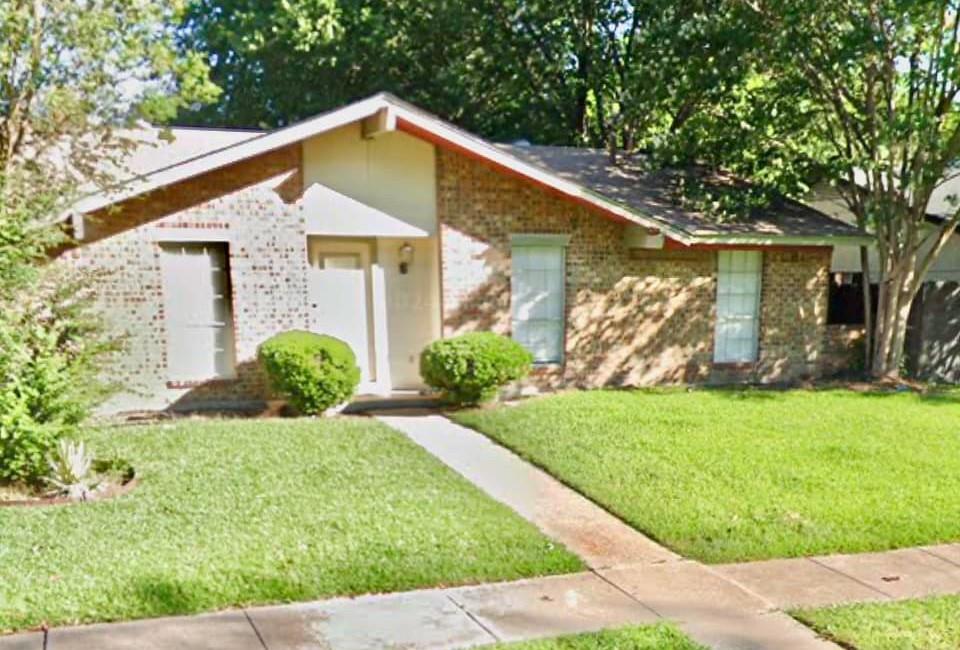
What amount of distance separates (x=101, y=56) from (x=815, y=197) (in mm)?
12741

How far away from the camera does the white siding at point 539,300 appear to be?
11406 mm

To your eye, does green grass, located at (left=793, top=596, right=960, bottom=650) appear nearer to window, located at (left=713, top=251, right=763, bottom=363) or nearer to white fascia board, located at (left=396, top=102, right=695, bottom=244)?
white fascia board, located at (left=396, top=102, right=695, bottom=244)

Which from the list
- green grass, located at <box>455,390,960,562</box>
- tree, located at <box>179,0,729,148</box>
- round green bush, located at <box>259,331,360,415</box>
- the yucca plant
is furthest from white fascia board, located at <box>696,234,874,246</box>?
the yucca plant

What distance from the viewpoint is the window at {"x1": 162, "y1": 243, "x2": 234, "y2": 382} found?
9836 millimetres

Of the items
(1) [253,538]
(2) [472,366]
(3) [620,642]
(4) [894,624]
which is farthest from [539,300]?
(3) [620,642]

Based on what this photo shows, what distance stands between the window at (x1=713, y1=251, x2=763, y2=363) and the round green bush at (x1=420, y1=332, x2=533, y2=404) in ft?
14.1

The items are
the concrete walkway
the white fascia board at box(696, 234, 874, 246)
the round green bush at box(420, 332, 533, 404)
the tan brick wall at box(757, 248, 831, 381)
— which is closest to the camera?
the concrete walkway

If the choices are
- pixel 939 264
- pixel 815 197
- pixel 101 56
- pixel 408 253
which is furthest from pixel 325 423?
pixel 939 264

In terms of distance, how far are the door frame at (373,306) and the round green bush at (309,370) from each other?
1.64 meters

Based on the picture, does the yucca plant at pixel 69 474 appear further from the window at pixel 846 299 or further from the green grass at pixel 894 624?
the window at pixel 846 299

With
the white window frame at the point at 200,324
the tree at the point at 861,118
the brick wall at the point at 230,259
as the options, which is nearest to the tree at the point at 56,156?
the brick wall at the point at 230,259

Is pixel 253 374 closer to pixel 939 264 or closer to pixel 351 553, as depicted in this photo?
pixel 351 553

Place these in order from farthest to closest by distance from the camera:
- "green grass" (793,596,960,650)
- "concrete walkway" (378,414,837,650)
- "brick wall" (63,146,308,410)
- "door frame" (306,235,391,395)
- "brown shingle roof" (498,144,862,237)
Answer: "brown shingle roof" (498,144,862,237) → "door frame" (306,235,391,395) → "brick wall" (63,146,308,410) → "concrete walkway" (378,414,837,650) → "green grass" (793,596,960,650)

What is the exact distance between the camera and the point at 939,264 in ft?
49.3
